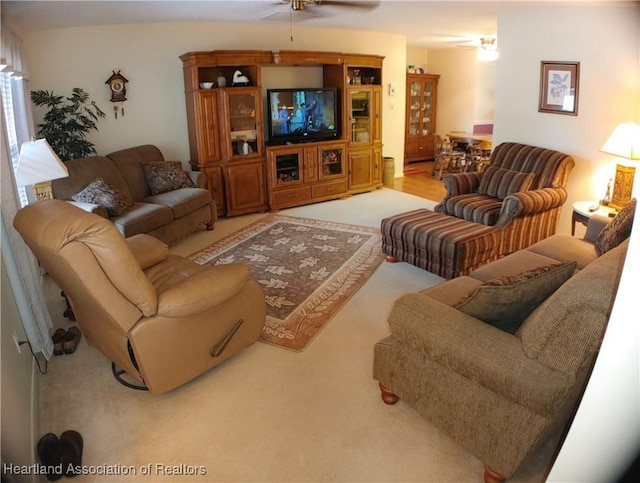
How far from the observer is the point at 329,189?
22.1 feet

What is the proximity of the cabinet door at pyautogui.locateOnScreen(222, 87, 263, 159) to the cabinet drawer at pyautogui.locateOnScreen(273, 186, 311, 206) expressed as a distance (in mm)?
605

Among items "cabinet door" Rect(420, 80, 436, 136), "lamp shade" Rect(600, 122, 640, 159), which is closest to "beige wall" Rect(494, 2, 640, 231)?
"lamp shade" Rect(600, 122, 640, 159)

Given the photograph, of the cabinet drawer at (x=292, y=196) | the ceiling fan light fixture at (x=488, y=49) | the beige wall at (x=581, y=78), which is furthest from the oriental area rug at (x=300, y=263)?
the ceiling fan light fixture at (x=488, y=49)

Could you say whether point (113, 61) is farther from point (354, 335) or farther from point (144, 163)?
point (354, 335)

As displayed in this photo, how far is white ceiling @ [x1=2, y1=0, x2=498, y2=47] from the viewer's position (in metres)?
4.11

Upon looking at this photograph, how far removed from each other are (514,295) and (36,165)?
2.85m

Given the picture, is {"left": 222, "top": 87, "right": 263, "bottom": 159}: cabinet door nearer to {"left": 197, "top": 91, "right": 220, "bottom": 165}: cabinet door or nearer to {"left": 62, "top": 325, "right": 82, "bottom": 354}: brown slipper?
{"left": 197, "top": 91, "right": 220, "bottom": 165}: cabinet door

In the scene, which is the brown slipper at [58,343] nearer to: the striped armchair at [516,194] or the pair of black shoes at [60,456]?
the pair of black shoes at [60,456]

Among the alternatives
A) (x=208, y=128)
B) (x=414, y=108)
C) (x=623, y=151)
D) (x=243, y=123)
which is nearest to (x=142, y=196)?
(x=208, y=128)

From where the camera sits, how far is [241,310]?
9.04 feet

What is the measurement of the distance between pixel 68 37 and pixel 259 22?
222 cm

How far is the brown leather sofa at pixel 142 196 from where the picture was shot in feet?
14.7

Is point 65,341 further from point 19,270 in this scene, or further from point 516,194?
point 516,194

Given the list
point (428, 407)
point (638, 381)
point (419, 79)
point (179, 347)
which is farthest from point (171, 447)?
point (419, 79)
